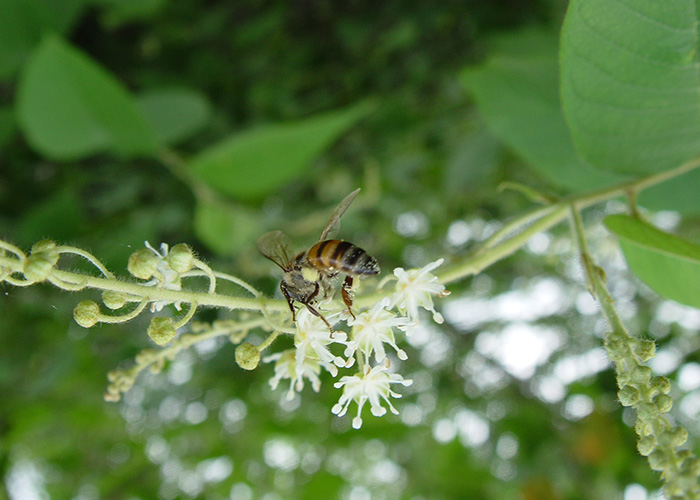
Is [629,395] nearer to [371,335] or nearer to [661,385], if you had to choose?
[661,385]

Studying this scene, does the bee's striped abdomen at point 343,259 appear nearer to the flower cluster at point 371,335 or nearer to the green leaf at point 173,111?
the flower cluster at point 371,335

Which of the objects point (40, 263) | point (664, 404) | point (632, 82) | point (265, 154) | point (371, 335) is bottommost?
point (265, 154)

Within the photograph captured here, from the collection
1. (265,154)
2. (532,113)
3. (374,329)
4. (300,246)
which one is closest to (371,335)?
(374,329)

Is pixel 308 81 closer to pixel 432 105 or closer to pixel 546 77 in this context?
pixel 432 105

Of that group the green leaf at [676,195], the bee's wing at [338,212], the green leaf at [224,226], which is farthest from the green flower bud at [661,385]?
the green leaf at [224,226]

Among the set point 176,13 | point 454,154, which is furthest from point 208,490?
point 176,13

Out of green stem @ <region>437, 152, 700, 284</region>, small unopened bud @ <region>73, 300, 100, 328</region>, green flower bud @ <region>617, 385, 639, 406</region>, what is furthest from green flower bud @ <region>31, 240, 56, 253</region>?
green flower bud @ <region>617, 385, 639, 406</region>

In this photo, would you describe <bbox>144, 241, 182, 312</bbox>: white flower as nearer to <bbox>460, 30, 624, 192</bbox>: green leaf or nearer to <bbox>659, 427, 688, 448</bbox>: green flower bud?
<bbox>659, 427, 688, 448</bbox>: green flower bud

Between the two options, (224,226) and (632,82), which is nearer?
(632,82)
